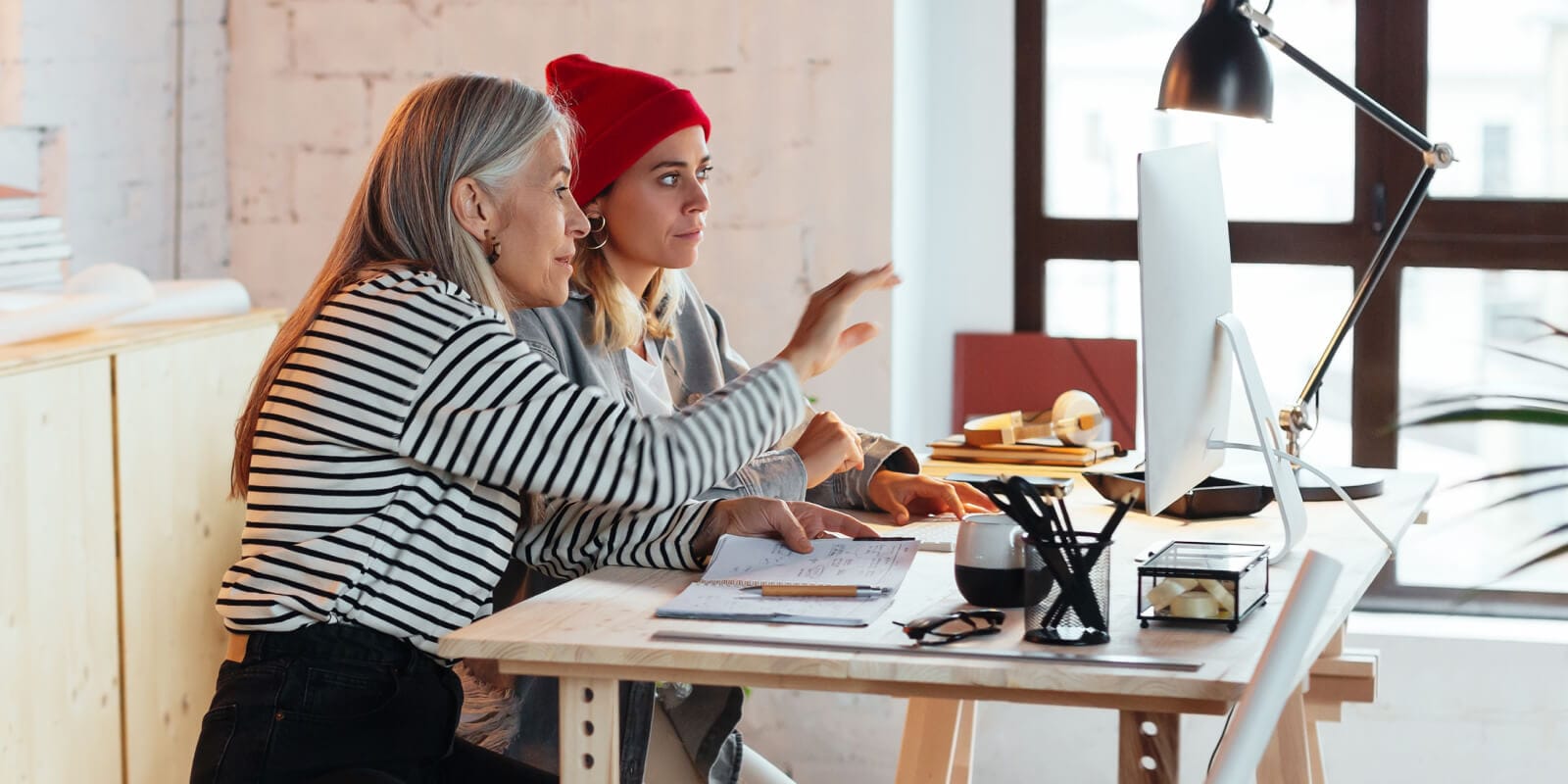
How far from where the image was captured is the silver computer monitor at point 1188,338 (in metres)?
1.43

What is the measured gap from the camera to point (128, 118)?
2832 mm

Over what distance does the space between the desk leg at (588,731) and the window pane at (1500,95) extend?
2219mm

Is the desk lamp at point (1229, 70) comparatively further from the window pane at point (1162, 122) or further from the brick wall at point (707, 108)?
the window pane at point (1162, 122)

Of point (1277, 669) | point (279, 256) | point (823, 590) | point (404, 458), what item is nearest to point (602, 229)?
point (404, 458)

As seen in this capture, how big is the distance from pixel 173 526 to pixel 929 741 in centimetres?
119

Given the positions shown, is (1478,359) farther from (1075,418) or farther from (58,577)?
(58,577)

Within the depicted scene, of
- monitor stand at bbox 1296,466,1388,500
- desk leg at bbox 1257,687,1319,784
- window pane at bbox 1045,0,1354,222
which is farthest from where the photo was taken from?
window pane at bbox 1045,0,1354,222

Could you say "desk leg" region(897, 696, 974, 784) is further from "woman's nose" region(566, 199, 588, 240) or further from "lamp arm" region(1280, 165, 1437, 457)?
"woman's nose" region(566, 199, 588, 240)

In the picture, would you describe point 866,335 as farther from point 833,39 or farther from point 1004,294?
point 1004,294

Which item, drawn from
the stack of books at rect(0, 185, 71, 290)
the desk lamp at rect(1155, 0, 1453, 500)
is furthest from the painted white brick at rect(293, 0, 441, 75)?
the desk lamp at rect(1155, 0, 1453, 500)

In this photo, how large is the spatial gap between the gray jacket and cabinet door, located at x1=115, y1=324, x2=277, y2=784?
0.78 m

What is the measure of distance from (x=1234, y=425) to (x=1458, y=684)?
2.19 feet

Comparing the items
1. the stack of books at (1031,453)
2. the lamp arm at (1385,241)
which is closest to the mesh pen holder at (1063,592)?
the lamp arm at (1385,241)

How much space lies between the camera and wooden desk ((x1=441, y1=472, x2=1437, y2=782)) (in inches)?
48.4
